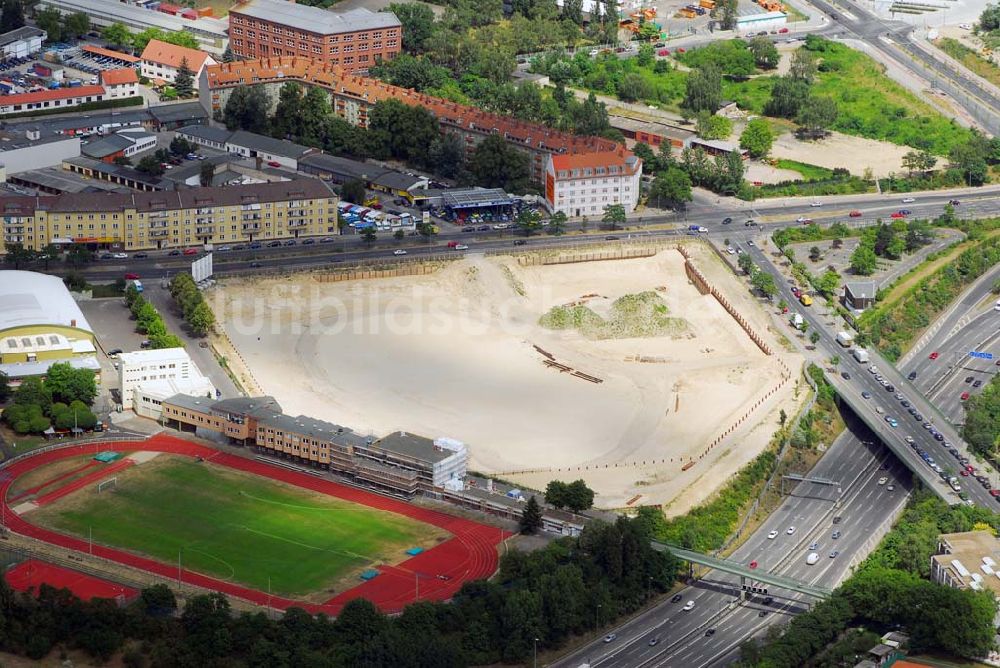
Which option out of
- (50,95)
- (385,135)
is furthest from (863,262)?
(50,95)

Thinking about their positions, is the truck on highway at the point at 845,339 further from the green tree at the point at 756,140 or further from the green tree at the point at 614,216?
the green tree at the point at 756,140

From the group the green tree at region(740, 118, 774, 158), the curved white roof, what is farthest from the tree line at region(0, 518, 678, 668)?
the green tree at region(740, 118, 774, 158)

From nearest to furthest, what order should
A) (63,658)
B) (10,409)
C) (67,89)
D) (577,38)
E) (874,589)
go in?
(63,658)
(874,589)
(10,409)
(67,89)
(577,38)

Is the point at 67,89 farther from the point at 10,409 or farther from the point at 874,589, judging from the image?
the point at 874,589

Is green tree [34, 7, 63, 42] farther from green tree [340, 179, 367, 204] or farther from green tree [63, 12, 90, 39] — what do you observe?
green tree [340, 179, 367, 204]

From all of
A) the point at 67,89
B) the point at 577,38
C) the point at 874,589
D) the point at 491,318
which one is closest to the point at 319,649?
the point at 874,589

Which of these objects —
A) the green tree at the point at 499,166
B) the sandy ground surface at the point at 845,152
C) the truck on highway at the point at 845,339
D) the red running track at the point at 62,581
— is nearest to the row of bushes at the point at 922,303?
the truck on highway at the point at 845,339
